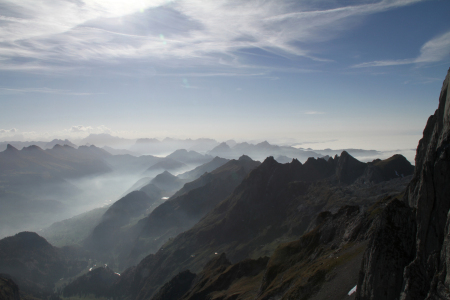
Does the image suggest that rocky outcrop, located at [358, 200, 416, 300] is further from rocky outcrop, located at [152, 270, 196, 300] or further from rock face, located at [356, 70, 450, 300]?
rocky outcrop, located at [152, 270, 196, 300]

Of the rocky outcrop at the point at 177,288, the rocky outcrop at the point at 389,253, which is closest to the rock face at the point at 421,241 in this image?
the rocky outcrop at the point at 389,253

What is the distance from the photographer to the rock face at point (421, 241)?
1121 inches

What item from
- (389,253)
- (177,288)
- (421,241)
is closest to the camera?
(421,241)

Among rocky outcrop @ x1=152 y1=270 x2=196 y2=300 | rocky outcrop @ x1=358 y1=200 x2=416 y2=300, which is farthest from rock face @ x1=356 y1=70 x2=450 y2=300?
rocky outcrop @ x1=152 y1=270 x2=196 y2=300

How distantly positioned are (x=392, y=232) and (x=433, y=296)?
1009 centimetres

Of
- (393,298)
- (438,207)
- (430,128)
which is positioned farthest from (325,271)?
(430,128)

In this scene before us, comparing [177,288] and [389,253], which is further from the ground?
[389,253]

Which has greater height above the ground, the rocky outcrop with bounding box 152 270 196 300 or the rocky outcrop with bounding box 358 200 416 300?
the rocky outcrop with bounding box 358 200 416 300

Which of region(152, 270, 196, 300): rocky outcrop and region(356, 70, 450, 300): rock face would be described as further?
region(152, 270, 196, 300): rocky outcrop

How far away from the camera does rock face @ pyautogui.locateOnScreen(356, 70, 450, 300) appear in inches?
1121

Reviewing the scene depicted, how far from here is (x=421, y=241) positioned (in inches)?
1233

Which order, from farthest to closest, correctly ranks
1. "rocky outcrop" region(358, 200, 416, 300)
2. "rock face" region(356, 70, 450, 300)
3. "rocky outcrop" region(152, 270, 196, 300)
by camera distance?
"rocky outcrop" region(152, 270, 196, 300) < "rocky outcrop" region(358, 200, 416, 300) < "rock face" region(356, 70, 450, 300)

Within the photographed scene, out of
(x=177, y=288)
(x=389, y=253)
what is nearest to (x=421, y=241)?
(x=389, y=253)

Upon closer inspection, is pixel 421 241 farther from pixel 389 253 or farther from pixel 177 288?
pixel 177 288
